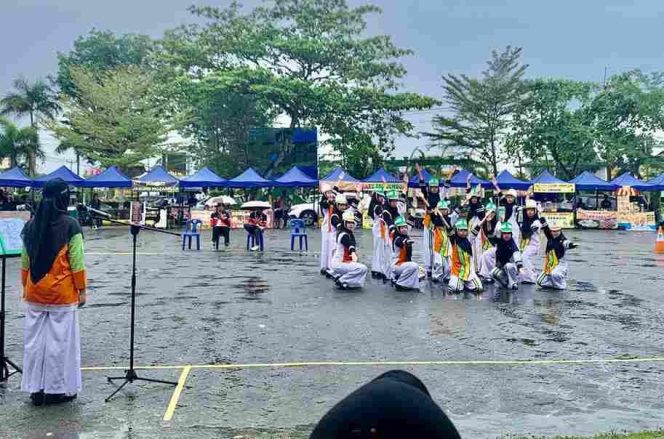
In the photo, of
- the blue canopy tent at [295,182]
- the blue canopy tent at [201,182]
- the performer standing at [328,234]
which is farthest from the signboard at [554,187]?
the performer standing at [328,234]

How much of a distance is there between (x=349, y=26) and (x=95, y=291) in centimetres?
3267

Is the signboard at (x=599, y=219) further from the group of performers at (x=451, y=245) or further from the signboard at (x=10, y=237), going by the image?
the signboard at (x=10, y=237)

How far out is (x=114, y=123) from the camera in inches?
1794

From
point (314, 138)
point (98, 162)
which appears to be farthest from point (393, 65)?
point (98, 162)

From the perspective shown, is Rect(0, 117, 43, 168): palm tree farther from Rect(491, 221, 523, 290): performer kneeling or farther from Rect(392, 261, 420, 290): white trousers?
Rect(491, 221, 523, 290): performer kneeling

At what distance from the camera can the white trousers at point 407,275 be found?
13.9 meters

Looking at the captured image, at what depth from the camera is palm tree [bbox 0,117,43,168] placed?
4644 cm

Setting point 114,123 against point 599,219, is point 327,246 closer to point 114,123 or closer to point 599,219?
point 599,219

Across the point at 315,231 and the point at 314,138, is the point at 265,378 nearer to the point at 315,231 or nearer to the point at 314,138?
the point at 315,231

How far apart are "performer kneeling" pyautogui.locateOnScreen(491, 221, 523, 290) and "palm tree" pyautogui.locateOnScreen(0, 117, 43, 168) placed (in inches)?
1588

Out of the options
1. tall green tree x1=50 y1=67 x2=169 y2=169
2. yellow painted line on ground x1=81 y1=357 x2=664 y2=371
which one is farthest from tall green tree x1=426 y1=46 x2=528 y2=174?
yellow painted line on ground x1=81 y1=357 x2=664 y2=371

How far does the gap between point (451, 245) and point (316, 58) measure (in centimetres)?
2944

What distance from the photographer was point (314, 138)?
46.2 meters

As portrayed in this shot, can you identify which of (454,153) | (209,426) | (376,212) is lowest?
(209,426)
